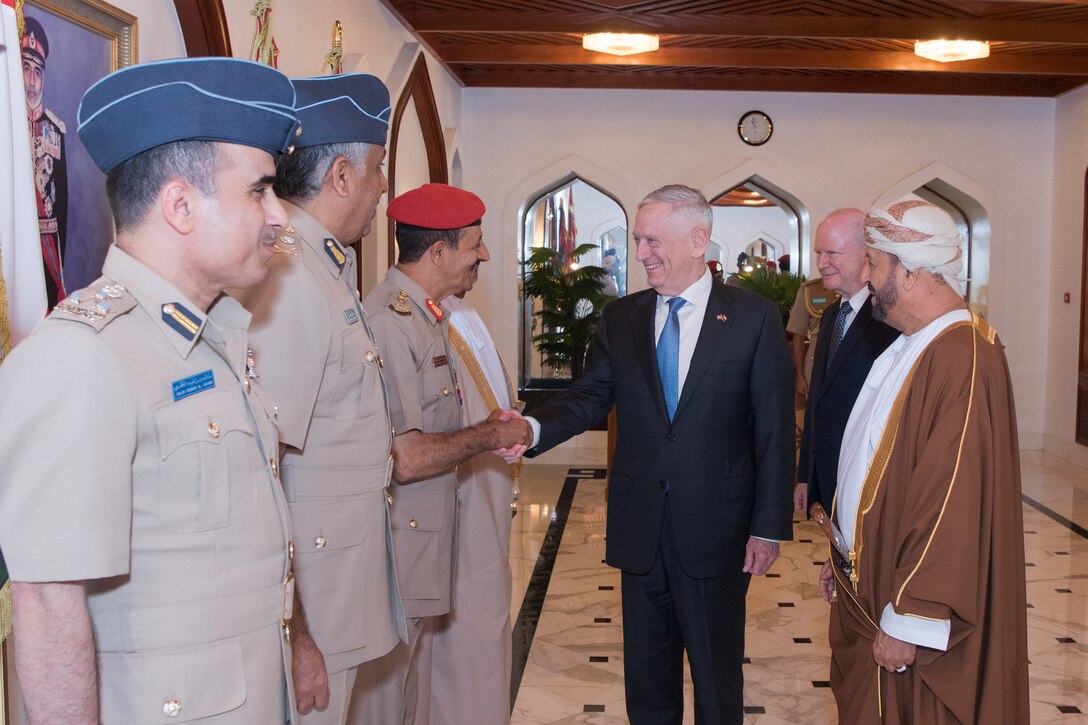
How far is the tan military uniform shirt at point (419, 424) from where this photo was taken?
2.67 metres

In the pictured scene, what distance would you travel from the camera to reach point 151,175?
1436mm

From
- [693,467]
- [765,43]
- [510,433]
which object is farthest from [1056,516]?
[510,433]

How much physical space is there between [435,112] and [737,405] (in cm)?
582

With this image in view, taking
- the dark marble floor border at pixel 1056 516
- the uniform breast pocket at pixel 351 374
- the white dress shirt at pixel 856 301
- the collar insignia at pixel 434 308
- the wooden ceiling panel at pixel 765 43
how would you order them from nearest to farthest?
the uniform breast pocket at pixel 351 374 → the collar insignia at pixel 434 308 → the white dress shirt at pixel 856 301 → the dark marble floor border at pixel 1056 516 → the wooden ceiling panel at pixel 765 43

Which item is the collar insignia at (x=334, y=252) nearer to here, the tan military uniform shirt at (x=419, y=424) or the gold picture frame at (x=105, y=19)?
the tan military uniform shirt at (x=419, y=424)

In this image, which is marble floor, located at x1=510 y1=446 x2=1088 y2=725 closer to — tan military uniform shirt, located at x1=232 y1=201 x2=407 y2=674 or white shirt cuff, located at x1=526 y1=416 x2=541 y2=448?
white shirt cuff, located at x1=526 y1=416 x2=541 y2=448

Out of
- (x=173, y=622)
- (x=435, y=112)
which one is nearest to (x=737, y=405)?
(x=173, y=622)

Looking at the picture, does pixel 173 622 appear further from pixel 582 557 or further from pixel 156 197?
pixel 582 557

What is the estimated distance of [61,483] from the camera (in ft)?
4.11

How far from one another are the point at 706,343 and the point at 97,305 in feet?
6.26

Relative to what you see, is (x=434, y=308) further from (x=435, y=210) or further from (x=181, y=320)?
(x=181, y=320)

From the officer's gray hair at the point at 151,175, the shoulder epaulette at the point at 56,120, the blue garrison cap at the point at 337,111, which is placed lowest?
the officer's gray hair at the point at 151,175

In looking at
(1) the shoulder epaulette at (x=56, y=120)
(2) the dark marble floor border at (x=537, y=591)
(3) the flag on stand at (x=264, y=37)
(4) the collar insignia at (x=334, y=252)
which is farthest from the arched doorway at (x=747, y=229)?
(4) the collar insignia at (x=334, y=252)

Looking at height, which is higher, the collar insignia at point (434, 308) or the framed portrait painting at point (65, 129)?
the framed portrait painting at point (65, 129)
